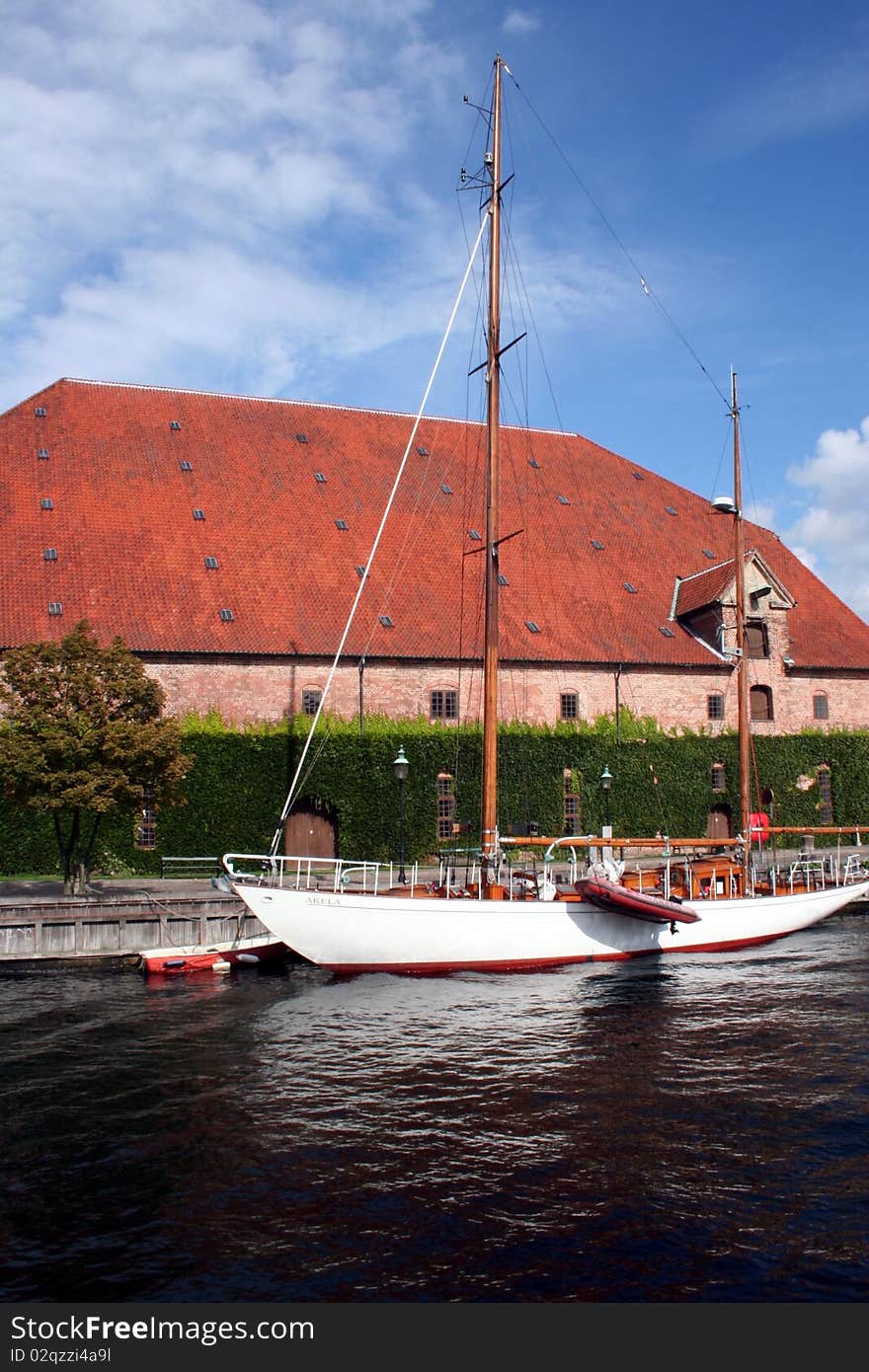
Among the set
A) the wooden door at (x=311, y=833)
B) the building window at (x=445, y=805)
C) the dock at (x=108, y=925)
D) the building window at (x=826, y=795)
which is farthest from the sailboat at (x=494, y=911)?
the building window at (x=826, y=795)

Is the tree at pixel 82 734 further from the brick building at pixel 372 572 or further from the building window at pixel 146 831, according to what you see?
the brick building at pixel 372 572

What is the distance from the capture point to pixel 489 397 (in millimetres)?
29547

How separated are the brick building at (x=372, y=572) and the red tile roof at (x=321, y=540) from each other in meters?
0.09

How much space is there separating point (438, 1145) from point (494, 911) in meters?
11.1

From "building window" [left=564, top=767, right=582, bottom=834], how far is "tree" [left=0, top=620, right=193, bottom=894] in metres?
17.3

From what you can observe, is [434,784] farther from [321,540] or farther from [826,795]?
[826,795]

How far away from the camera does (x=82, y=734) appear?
3036 cm

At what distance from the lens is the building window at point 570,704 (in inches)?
1756

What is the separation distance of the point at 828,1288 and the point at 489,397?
77.4 feet

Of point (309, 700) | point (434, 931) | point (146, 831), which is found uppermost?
point (309, 700)

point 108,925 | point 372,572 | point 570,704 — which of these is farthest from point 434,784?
point 108,925

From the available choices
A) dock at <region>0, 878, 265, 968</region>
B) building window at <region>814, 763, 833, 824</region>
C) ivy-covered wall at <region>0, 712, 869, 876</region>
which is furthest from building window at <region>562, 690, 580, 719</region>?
dock at <region>0, 878, 265, 968</region>

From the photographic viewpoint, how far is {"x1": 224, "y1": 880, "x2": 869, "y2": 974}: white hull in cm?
2473

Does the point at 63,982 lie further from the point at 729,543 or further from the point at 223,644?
the point at 729,543
